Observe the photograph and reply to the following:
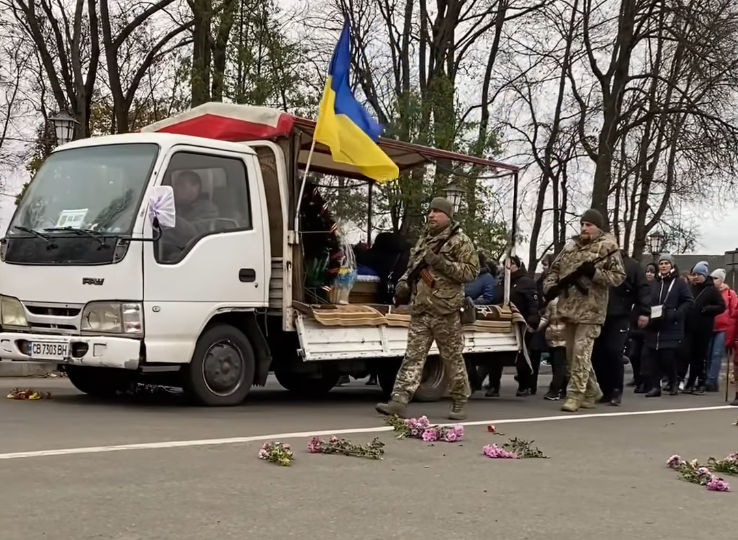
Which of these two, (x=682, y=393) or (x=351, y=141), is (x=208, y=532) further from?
(x=682, y=393)

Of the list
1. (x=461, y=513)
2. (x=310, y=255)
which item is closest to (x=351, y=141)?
(x=310, y=255)

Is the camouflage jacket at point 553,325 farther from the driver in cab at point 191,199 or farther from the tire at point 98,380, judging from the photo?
the tire at point 98,380

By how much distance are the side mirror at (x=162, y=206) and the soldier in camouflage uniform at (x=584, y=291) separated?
418cm

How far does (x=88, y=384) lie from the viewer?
30.5 ft

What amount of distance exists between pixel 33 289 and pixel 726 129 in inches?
760

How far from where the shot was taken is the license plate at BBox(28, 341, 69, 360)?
25.8 ft

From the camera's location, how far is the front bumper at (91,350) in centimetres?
766

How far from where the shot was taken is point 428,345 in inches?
328

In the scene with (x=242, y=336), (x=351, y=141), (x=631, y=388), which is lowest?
(x=631, y=388)

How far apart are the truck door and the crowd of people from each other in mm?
1425

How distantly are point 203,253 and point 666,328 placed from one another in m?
7.10

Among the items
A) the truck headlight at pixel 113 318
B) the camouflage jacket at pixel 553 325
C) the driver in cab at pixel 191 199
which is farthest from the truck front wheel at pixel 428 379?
the truck headlight at pixel 113 318

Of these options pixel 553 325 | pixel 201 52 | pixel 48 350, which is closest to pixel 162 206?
pixel 48 350

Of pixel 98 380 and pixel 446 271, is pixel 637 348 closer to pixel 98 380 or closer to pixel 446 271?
pixel 446 271
